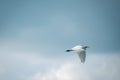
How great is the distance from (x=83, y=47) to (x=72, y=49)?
4.23m

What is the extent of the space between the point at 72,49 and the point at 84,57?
4.49 meters

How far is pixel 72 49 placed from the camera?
4878 cm

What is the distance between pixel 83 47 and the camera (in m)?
52.2

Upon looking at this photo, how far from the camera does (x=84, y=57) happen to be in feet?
171

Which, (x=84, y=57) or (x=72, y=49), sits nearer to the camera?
(x=72, y=49)

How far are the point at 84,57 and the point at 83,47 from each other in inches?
81.5

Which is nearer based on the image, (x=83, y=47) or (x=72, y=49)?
(x=72, y=49)
